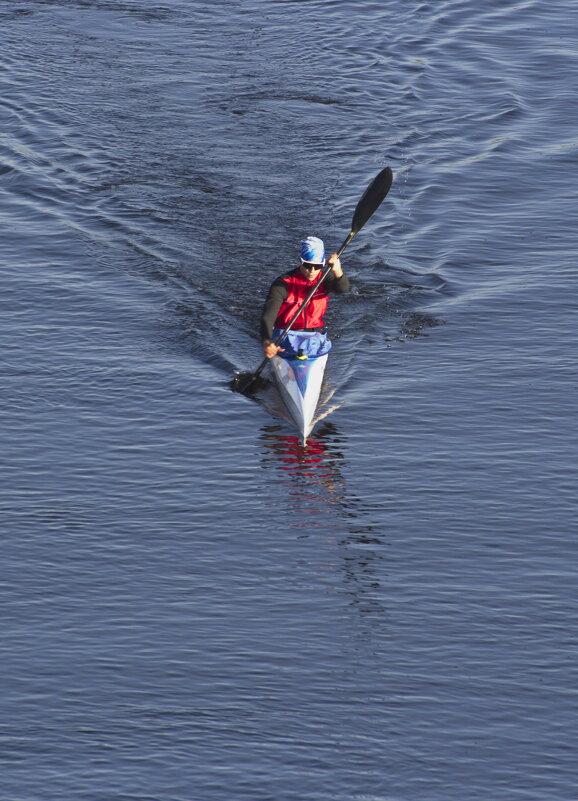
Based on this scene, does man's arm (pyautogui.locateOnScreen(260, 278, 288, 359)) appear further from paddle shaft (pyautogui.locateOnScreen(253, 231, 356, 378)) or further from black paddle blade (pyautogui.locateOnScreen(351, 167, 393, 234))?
black paddle blade (pyautogui.locateOnScreen(351, 167, 393, 234))

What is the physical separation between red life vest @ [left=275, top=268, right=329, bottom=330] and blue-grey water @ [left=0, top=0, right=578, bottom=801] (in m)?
0.80

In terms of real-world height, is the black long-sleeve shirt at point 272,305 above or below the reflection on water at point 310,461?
above

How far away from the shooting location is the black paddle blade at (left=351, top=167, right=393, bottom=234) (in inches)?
693

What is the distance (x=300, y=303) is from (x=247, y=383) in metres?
1.23

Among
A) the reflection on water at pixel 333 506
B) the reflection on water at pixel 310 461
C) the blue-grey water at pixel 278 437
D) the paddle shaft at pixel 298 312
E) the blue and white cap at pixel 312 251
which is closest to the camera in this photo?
the blue-grey water at pixel 278 437

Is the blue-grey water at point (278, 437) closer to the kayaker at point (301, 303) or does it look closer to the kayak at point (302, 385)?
the kayak at point (302, 385)

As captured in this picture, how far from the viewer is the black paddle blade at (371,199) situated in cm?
1759

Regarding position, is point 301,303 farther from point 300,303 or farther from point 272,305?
point 272,305

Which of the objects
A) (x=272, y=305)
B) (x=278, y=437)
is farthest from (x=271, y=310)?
(x=278, y=437)

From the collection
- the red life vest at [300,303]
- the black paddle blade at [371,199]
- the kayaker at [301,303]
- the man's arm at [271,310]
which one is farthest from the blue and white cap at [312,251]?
the black paddle blade at [371,199]

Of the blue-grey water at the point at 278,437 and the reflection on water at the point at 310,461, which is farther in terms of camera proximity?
the reflection on water at the point at 310,461

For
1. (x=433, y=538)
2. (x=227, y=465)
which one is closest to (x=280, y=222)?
(x=227, y=465)

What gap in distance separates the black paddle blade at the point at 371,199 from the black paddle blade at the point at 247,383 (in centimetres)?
274

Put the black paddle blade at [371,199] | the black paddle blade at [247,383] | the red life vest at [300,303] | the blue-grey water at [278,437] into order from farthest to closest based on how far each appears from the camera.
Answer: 1. the black paddle blade at [371,199]
2. the black paddle blade at [247,383]
3. the red life vest at [300,303]
4. the blue-grey water at [278,437]
